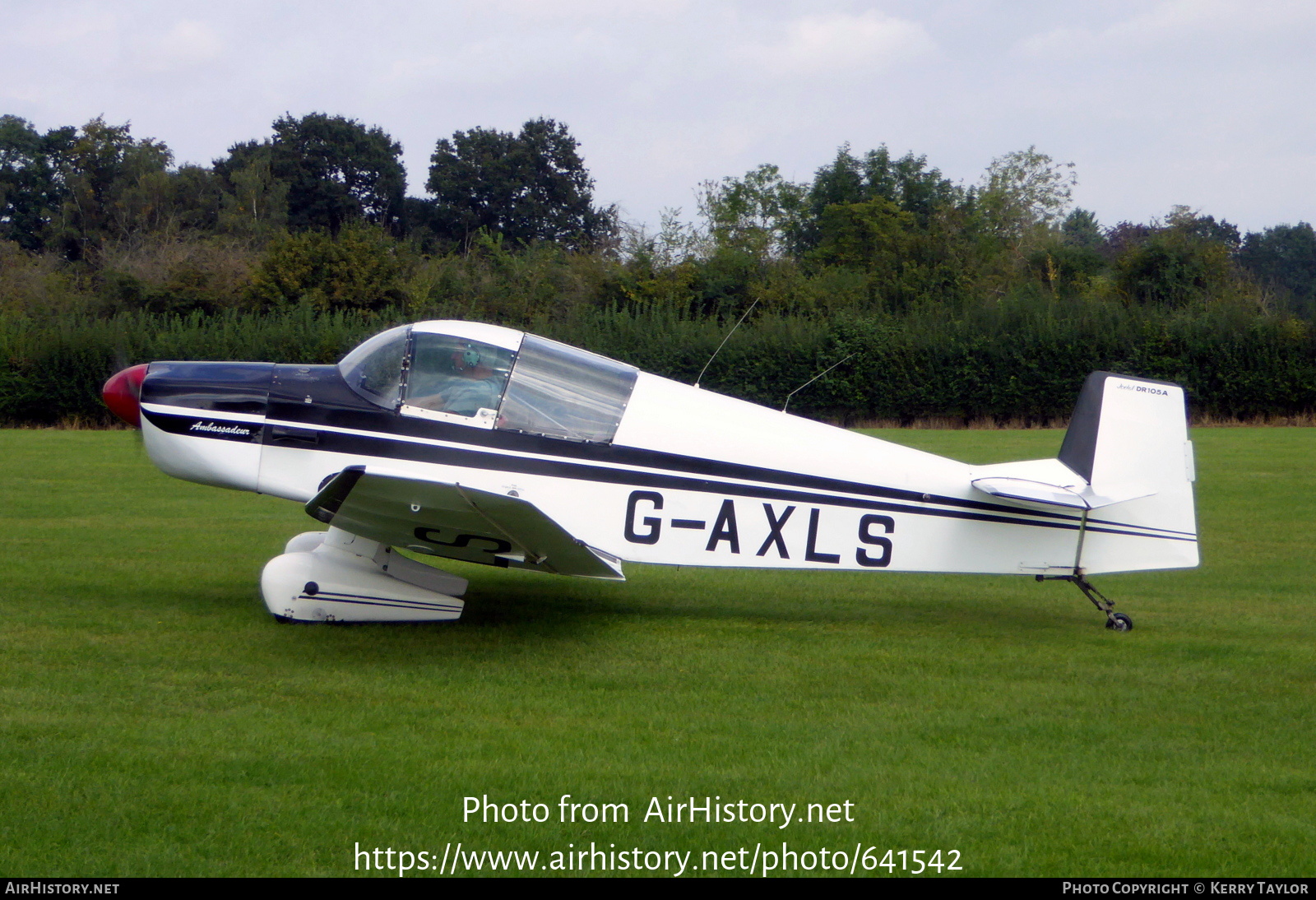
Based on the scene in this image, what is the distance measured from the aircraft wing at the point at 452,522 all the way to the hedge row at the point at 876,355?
2480cm

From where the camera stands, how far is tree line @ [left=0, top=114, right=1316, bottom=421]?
31.5 m

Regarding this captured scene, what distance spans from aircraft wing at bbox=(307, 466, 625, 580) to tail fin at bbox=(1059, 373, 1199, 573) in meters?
3.27

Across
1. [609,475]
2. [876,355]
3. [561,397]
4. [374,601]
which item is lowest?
[374,601]

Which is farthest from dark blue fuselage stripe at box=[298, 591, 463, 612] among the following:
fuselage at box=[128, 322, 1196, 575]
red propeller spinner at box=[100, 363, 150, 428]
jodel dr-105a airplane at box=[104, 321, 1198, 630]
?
red propeller spinner at box=[100, 363, 150, 428]

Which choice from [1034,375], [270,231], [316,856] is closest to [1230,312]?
[1034,375]

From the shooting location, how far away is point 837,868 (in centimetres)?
381

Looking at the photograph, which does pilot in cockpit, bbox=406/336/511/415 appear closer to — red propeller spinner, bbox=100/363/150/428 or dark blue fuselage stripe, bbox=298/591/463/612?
dark blue fuselage stripe, bbox=298/591/463/612

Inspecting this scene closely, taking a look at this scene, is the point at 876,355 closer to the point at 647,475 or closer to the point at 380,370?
the point at 647,475

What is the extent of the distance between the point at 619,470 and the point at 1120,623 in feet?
12.2

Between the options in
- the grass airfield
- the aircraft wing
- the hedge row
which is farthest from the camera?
the hedge row

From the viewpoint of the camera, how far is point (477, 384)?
7.07 metres

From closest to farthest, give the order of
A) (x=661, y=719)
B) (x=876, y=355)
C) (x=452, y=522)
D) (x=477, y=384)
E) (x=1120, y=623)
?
(x=661, y=719), (x=452, y=522), (x=477, y=384), (x=1120, y=623), (x=876, y=355)

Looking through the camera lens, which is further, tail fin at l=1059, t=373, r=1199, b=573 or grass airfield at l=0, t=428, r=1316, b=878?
tail fin at l=1059, t=373, r=1199, b=573

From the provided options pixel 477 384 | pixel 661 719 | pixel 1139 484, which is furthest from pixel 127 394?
pixel 1139 484
